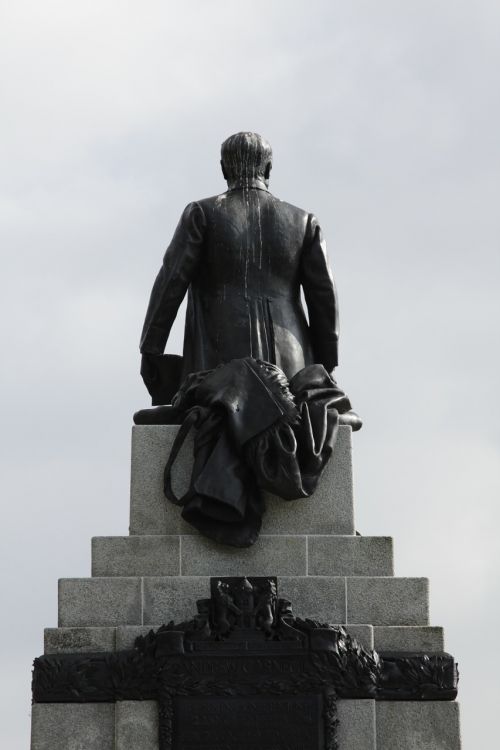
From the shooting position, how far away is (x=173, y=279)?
19.0 metres

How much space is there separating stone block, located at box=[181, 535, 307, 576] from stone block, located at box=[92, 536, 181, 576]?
123mm

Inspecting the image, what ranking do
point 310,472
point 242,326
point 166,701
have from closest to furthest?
point 166,701 < point 310,472 < point 242,326

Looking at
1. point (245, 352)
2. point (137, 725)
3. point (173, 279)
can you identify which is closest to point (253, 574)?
point (137, 725)

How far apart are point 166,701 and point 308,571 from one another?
188 cm

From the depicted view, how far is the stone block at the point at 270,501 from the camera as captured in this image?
1764cm

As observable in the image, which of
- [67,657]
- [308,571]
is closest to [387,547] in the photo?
[308,571]

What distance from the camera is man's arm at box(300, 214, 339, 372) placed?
63.3 ft

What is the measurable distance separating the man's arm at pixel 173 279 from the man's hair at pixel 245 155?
618mm

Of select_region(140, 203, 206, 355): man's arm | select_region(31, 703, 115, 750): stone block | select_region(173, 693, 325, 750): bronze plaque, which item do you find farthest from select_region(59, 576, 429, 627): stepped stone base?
select_region(140, 203, 206, 355): man's arm

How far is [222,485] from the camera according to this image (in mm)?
17328

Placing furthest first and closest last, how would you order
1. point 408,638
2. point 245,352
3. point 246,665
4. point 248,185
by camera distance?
1. point 248,185
2. point 245,352
3. point 408,638
4. point 246,665

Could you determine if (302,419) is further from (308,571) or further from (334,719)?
(334,719)

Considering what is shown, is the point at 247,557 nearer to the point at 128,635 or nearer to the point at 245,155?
the point at 128,635

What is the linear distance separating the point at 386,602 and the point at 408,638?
0.39 meters
